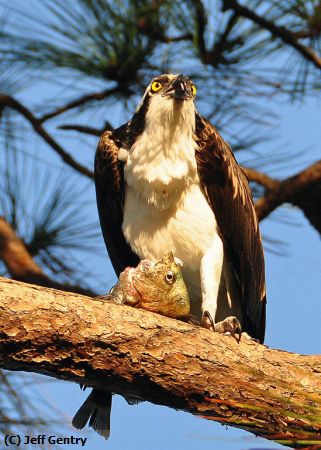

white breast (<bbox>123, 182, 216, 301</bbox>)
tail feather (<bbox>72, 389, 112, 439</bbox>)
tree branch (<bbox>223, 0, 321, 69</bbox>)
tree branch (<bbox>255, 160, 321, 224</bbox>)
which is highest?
tree branch (<bbox>223, 0, 321, 69</bbox>)

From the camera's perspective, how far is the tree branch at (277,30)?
6746 mm

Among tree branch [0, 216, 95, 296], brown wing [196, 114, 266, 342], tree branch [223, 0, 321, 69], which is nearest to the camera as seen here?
brown wing [196, 114, 266, 342]

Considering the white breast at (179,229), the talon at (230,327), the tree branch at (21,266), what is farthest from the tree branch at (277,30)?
the talon at (230,327)

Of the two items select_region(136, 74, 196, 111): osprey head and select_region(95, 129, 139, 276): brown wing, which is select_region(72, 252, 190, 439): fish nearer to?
select_region(95, 129, 139, 276): brown wing

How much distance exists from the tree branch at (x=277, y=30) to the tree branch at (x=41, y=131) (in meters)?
1.63

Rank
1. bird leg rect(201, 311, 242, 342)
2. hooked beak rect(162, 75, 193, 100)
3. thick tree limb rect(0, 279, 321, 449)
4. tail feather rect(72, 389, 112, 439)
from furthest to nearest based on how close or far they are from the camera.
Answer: hooked beak rect(162, 75, 193, 100)
bird leg rect(201, 311, 242, 342)
tail feather rect(72, 389, 112, 439)
thick tree limb rect(0, 279, 321, 449)

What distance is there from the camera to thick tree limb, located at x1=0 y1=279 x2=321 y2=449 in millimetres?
4059

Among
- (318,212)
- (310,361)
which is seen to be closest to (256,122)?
(318,212)

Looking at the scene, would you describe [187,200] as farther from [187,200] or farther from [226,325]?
[226,325]

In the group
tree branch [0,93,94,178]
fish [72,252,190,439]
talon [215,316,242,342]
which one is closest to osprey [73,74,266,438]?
talon [215,316,242,342]

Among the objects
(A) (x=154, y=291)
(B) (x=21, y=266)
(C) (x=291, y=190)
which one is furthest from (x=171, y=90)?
(B) (x=21, y=266)

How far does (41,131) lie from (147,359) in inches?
130

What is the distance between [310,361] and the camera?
14.9ft

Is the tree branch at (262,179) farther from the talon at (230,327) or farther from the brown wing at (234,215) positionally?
the talon at (230,327)
